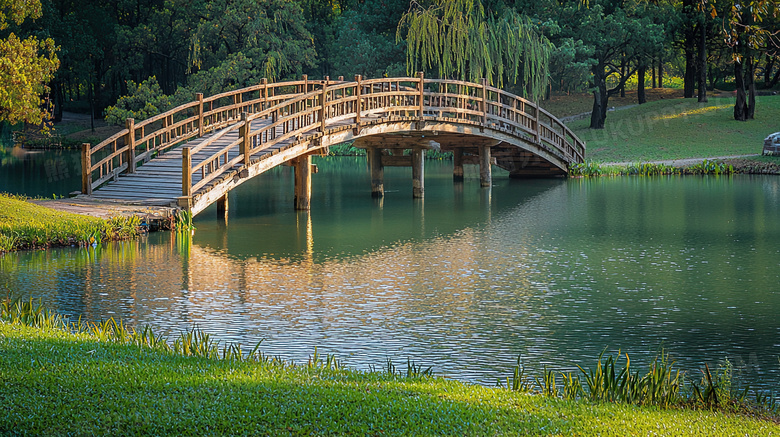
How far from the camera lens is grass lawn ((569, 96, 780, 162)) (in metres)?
42.0

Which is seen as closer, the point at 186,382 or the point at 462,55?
the point at 186,382

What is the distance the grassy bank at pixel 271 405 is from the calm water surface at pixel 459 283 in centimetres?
202

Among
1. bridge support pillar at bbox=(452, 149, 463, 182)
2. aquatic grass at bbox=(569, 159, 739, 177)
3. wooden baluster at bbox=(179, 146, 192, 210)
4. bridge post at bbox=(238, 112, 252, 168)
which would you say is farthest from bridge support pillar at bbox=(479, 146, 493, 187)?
wooden baluster at bbox=(179, 146, 192, 210)

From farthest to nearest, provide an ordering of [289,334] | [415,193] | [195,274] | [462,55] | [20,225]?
[462,55]
[415,193]
[20,225]
[195,274]
[289,334]

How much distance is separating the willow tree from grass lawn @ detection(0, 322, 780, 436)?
29497mm

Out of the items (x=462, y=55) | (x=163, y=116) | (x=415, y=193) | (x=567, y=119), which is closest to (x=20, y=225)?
(x=163, y=116)

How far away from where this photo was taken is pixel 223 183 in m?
21.1

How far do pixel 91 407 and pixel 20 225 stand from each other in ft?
38.0

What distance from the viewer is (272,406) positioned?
676cm

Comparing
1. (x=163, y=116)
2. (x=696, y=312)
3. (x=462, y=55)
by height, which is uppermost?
(x=462, y=55)

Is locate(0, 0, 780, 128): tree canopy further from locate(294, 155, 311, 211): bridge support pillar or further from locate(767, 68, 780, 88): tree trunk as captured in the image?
locate(294, 155, 311, 211): bridge support pillar

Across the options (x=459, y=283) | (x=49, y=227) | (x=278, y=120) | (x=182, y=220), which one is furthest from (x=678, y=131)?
(x=49, y=227)

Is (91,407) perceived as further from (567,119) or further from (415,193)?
(567,119)

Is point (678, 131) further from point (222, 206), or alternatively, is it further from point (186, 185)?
point (186, 185)
